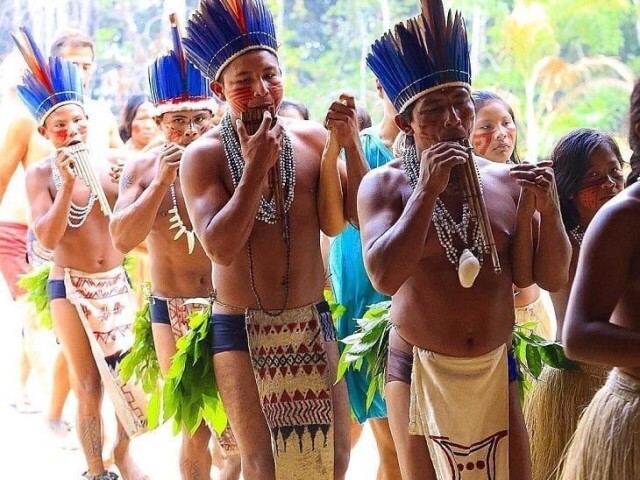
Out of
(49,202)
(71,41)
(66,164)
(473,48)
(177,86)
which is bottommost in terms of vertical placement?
(49,202)

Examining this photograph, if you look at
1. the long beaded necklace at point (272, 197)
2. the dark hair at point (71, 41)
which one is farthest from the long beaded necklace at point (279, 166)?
the dark hair at point (71, 41)

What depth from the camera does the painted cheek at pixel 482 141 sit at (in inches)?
168

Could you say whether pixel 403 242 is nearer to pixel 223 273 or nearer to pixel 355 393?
pixel 223 273

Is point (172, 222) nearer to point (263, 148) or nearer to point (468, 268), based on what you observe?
point (263, 148)

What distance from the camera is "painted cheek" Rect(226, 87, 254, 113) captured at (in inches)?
131

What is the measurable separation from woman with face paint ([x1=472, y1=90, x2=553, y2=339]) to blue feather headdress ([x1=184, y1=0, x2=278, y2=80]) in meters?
1.13

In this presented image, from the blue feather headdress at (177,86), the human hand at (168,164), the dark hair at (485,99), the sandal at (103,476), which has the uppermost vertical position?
the blue feather headdress at (177,86)

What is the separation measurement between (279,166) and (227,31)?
0.46 metres

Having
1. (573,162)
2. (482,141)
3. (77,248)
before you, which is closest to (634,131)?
(573,162)

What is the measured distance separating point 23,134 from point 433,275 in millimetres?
4159

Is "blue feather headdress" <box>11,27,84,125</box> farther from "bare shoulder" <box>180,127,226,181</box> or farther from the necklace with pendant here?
the necklace with pendant

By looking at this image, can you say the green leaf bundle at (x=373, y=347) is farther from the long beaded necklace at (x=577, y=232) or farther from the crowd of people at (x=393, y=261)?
the long beaded necklace at (x=577, y=232)

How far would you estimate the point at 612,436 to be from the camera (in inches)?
94.9

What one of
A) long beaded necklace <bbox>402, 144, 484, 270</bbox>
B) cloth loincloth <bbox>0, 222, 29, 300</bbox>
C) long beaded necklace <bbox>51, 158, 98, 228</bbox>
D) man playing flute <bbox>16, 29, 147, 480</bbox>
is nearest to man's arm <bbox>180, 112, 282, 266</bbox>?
long beaded necklace <bbox>402, 144, 484, 270</bbox>
